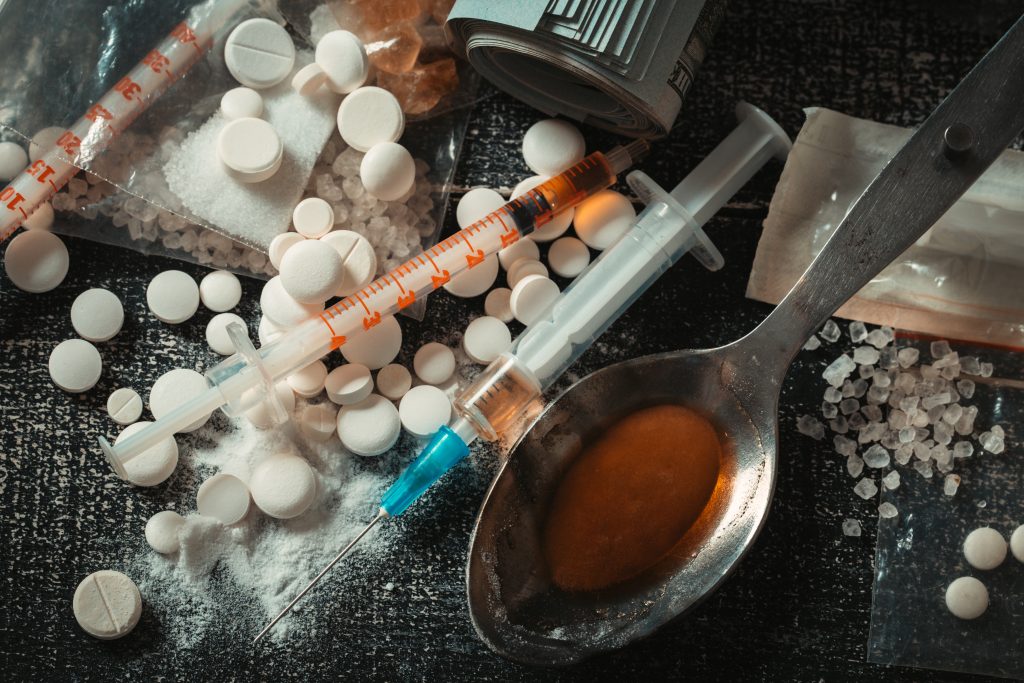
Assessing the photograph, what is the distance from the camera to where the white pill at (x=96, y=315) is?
902 millimetres

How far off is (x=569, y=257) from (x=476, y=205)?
117mm

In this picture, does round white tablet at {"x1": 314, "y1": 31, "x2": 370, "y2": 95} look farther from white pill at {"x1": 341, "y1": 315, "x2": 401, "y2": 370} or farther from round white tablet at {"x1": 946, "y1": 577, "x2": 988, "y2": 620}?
round white tablet at {"x1": 946, "y1": 577, "x2": 988, "y2": 620}

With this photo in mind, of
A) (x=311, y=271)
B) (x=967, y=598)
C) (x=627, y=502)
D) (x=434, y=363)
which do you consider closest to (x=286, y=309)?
(x=311, y=271)

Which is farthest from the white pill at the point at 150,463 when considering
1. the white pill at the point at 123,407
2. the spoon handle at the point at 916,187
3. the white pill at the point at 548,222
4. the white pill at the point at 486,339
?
the spoon handle at the point at 916,187

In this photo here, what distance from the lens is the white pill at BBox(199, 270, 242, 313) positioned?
90 centimetres

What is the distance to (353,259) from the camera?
875mm

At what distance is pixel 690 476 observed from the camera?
33.2 inches

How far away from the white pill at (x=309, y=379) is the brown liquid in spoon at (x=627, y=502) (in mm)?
278

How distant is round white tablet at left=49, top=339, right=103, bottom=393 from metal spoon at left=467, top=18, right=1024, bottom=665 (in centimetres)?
45

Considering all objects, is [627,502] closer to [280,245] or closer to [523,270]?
[523,270]

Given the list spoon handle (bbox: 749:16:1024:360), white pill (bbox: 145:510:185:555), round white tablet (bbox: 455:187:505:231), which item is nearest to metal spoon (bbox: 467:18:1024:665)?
spoon handle (bbox: 749:16:1024:360)

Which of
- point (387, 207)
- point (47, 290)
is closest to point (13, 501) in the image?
point (47, 290)

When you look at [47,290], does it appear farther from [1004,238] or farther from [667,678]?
[1004,238]

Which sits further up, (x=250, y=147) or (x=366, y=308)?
(x=250, y=147)
